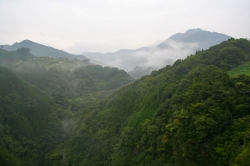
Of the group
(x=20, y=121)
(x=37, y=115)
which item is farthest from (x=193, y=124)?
(x=37, y=115)

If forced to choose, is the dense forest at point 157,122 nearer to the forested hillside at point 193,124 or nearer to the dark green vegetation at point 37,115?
the forested hillside at point 193,124

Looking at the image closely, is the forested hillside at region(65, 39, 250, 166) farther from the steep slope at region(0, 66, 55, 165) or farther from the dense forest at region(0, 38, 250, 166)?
the steep slope at region(0, 66, 55, 165)

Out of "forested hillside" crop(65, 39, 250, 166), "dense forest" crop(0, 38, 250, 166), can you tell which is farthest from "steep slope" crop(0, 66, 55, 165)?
"forested hillside" crop(65, 39, 250, 166)

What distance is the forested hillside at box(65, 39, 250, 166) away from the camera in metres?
12.9

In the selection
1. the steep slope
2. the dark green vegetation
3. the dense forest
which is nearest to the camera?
the dense forest

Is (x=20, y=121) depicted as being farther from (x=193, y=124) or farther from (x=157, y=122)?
(x=193, y=124)

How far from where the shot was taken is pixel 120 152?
21.3 m

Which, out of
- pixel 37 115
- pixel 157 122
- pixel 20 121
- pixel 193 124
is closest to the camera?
pixel 193 124

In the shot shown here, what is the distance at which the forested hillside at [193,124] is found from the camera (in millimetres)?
12891

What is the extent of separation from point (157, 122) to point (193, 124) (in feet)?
13.6

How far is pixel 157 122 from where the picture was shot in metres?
18.1

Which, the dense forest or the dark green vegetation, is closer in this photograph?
the dense forest

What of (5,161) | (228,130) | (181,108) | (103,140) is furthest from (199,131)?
(5,161)

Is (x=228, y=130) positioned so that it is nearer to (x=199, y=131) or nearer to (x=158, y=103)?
(x=199, y=131)
